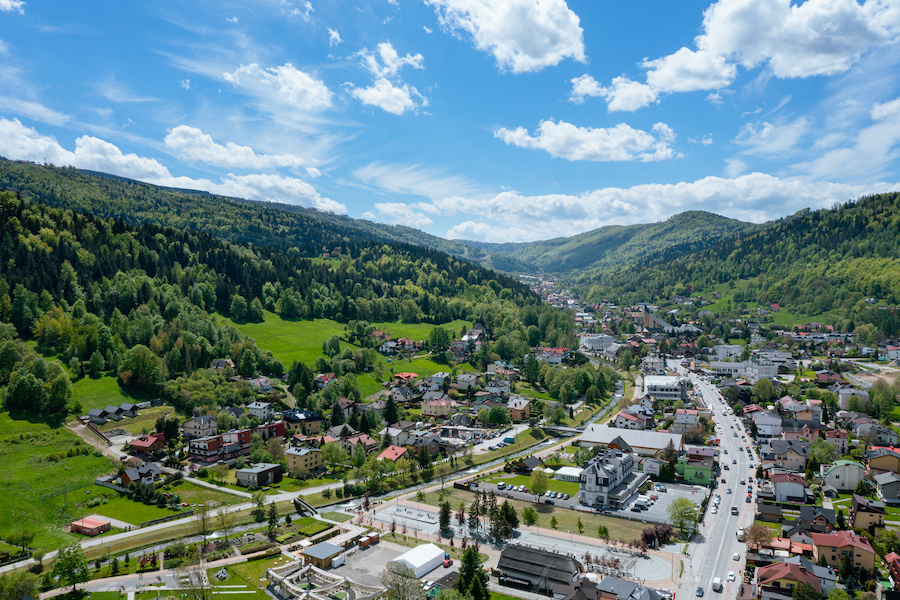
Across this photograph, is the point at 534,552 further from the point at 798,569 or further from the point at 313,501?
the point at 313,501

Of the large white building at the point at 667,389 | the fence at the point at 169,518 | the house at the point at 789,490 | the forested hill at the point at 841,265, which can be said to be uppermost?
the forested hill at the point at 841,265

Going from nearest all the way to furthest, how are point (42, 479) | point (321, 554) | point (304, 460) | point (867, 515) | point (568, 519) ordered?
1. point (321, 554)
2. point (867, 515)
3. point (568, 519)
4. point (42, 479)
5. point (304, 460)

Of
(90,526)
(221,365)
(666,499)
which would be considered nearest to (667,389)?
(666,499)

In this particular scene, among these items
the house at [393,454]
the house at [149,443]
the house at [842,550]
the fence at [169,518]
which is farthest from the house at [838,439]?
the house at [149,443]

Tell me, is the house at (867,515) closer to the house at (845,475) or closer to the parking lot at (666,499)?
the house at (845,475)

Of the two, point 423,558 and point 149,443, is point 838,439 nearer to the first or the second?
point 423,558

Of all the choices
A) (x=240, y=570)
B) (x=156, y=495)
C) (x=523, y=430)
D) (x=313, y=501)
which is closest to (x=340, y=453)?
(x=313, y=501)

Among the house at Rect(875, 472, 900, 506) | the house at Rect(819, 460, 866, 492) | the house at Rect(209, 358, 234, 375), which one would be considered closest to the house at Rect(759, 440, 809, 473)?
the house at Rect(819, 460, 866, 492)
